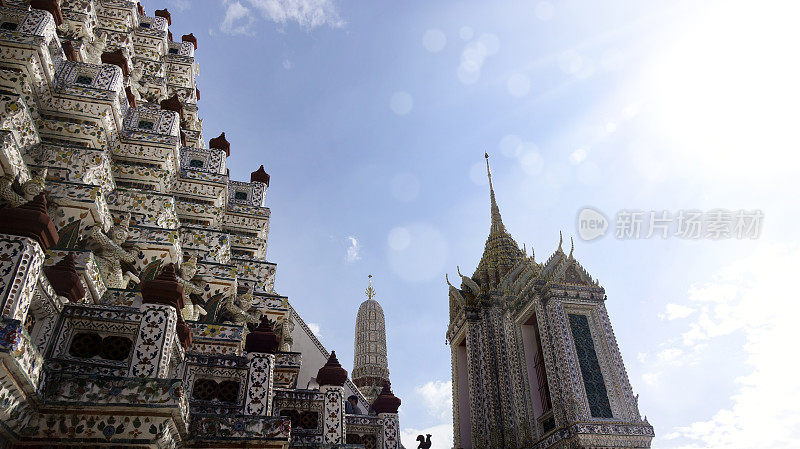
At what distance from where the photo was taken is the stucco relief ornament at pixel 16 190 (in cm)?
757

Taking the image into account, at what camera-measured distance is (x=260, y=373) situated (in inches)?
310

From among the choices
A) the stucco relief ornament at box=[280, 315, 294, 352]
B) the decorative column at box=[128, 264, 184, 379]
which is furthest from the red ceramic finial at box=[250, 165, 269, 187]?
the decorative column at box=[128, 264, 184, 379]

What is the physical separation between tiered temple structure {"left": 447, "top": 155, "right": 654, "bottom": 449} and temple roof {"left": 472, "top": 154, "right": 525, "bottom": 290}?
0.05 m

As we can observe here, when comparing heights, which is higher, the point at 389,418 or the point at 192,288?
the point at 192,288

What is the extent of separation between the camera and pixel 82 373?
5809mm

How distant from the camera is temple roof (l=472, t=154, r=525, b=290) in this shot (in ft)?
80.5

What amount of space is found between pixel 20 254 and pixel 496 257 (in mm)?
21419

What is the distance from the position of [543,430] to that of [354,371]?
2014 cm

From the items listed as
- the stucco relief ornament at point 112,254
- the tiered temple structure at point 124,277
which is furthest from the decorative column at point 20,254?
the stucco relief ornament at point 112,254

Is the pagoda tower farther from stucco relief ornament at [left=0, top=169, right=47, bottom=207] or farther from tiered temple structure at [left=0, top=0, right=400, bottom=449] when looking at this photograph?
stucco relief ornament at [left=0, top=169, right=47, bottom=207]

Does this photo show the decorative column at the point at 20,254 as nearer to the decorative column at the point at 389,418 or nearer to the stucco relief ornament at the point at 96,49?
the decorative column at the point at 389,418

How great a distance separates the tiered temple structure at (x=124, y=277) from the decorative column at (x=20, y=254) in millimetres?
14

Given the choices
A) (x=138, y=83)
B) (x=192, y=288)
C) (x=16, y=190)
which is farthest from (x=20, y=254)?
(x=138, y=83)

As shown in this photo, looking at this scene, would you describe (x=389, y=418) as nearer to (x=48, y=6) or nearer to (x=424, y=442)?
(x=424, y=442)
